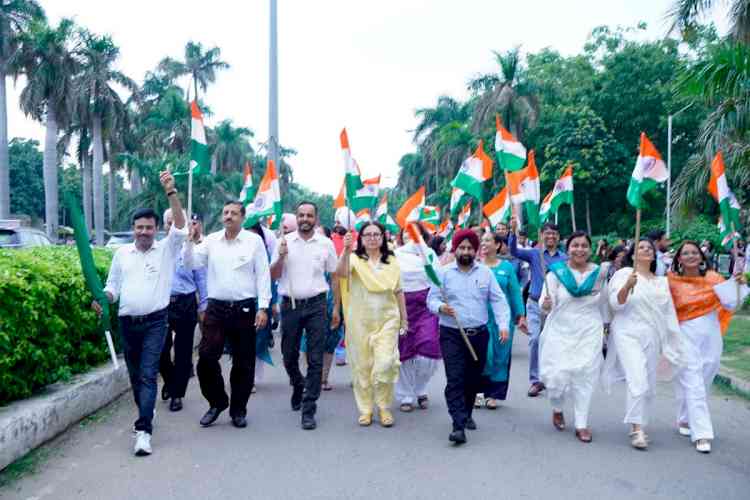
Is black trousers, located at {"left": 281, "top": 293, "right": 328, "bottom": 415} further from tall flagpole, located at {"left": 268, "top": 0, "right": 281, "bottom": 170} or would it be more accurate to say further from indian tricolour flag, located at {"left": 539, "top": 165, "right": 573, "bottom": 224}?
tall flagpole, located at {"left": 268, "top": 0, "right": 281, "bottom": 170}

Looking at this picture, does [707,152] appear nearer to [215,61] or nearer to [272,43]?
[272,43]

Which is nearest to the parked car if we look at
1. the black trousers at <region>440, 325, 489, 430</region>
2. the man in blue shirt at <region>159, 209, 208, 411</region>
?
the man in blue shirt at <region>159, 209, 208, 411</region>

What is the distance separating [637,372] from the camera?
5.89 metres

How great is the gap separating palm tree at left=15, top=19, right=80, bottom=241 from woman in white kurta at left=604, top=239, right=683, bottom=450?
32307 millimetres

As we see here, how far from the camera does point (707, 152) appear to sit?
1261cm

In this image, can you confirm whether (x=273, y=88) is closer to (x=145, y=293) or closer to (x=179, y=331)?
(x=179, y=331)

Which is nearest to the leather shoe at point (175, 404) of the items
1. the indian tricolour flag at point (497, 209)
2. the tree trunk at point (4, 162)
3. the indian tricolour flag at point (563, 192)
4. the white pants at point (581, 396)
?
the white pants at point (581, 396)

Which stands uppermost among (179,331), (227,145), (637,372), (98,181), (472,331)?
(227,145)

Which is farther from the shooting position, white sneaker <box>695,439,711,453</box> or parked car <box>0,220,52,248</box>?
parked car <box>0,220,52,248</box>

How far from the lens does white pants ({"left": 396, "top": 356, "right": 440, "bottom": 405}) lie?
7184 mm

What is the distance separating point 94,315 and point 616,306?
4689 mm

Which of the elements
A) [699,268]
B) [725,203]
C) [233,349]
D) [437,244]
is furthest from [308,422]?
[725,203]

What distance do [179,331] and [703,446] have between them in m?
4.55

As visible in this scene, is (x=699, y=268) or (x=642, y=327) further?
(x=699, y=268)
